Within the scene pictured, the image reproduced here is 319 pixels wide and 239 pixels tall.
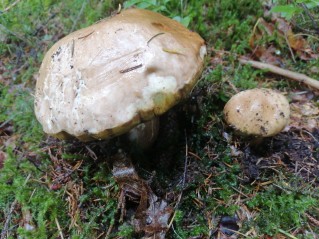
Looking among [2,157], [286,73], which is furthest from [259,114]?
[2,157]

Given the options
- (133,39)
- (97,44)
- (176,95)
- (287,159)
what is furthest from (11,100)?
(287,159)

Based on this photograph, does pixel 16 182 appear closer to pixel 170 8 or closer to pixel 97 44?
pixel 97 44

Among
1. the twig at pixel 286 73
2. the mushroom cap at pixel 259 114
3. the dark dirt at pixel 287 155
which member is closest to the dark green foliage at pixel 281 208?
the dark dirt at pixel 287 155

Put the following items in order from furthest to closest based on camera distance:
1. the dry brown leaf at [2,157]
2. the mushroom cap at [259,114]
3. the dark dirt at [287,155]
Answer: the dry brown leaf at [2,157], the dark dirt at [287,155], the mushroom cap at [259,114]

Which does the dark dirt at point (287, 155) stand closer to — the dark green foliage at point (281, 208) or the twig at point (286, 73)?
the dark green foliage at point (281, 208)

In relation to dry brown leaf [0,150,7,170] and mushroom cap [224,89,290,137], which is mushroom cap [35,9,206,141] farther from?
dry brown leaf [0,150,7,170]

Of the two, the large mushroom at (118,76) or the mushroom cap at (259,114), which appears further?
the mushroom cap at (259,114)
